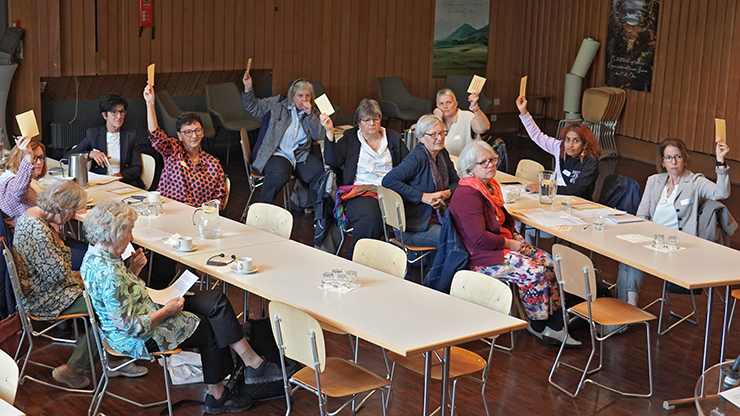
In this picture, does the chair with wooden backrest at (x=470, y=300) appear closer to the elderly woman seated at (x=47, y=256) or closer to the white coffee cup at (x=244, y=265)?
the white coffee cup at (x=244, y=265)

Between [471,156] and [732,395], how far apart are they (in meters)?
2.85

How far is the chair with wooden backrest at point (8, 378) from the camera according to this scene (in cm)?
305

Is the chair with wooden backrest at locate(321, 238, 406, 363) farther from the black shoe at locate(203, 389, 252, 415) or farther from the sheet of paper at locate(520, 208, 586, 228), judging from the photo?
the sheet of paper at locate(520, 208, 586, 228)

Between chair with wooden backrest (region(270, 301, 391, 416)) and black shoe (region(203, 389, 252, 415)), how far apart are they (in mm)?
623

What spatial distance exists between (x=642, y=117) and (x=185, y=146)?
7.96 m

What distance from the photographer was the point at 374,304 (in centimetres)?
405

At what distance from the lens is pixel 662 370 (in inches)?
205

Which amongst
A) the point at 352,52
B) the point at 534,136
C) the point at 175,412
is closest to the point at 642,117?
the point at 352,52

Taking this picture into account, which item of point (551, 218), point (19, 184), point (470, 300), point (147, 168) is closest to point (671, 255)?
point (551, 218)

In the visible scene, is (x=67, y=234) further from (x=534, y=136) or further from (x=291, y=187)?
(x=534, y=136)

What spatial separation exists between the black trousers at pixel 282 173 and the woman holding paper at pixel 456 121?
1.22 meters

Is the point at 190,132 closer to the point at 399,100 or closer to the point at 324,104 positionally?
the point at 324,104

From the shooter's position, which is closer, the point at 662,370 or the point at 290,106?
the point at 662,370

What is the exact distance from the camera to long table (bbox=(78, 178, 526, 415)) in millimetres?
3721
